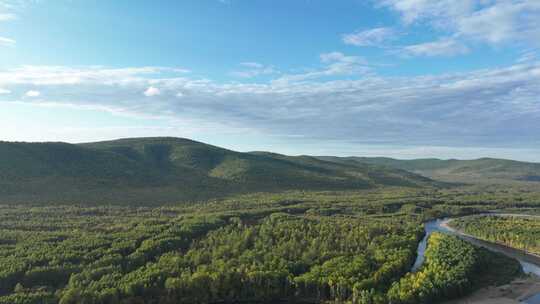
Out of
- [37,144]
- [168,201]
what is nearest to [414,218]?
A: [168,201]

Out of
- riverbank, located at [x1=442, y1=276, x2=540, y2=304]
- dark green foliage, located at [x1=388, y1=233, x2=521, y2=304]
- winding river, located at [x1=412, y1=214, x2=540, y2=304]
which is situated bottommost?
riverbank, located at [x1=442, y1=276, x2=540, y2=304]

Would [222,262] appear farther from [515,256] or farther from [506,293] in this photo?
[515,256]

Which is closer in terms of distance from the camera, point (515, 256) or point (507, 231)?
point (515, 256)

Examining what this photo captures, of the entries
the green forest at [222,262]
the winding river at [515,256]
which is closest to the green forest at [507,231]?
the winding river at [515,256]

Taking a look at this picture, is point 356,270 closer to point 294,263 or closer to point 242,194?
point 294,263

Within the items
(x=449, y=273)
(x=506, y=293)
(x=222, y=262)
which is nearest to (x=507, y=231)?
Result: (x=506, y=293)

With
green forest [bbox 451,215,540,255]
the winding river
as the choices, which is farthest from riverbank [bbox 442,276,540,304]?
green forest [bbox 451,215,540,255]

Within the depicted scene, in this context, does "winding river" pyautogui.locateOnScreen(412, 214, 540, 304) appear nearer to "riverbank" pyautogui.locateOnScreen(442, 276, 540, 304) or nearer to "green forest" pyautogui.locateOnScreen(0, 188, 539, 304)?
"riverbank" pyautogui.locateOnScreen(442, 276, 540, 304)

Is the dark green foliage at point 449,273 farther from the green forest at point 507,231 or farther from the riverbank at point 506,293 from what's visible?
the green forest at point 507,231

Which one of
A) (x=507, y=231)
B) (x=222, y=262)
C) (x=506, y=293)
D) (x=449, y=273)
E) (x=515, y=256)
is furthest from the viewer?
(x=507, y=231)
